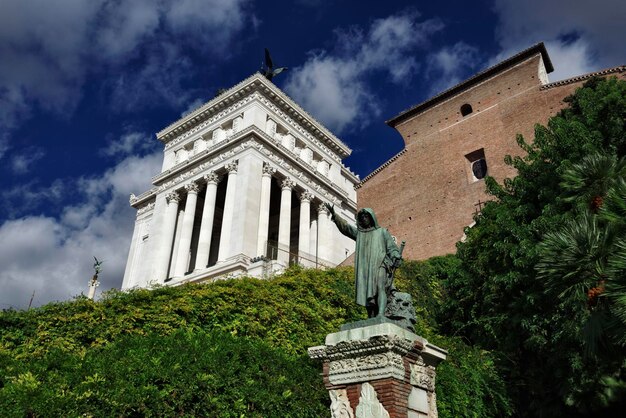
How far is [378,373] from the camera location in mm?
6277

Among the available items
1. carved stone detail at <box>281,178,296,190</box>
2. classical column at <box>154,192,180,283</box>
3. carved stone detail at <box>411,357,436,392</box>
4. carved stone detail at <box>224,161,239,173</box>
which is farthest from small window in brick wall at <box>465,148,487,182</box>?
carved stone detail at <box>411,357,436,392</box>

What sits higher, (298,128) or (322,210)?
(298,128)

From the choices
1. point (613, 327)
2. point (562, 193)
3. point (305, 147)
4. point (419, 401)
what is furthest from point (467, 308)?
point (305, 147)

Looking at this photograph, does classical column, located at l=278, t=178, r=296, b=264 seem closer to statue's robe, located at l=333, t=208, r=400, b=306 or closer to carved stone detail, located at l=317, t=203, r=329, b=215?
carved stone detail, located at l=317, t=203, r=329, b=215

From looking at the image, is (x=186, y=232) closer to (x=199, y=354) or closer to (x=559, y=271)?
(x=199, y=354)

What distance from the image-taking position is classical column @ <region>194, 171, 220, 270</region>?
32.0 meters

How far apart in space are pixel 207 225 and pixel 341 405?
27720 mm

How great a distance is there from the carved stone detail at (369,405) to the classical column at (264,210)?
2370 cm

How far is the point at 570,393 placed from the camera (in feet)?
39.5

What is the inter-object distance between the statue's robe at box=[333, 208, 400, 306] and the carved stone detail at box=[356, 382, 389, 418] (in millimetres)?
1184

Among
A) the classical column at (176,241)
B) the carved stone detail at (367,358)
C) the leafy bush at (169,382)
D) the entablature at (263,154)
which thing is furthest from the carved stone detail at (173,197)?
the carved stone detail at (367,358)

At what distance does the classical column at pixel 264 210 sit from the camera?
1230 inches

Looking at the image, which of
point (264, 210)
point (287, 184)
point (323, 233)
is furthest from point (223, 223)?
point (323, 233)

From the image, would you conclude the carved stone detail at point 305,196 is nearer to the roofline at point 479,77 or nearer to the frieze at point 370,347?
the roofline at point 479,77
